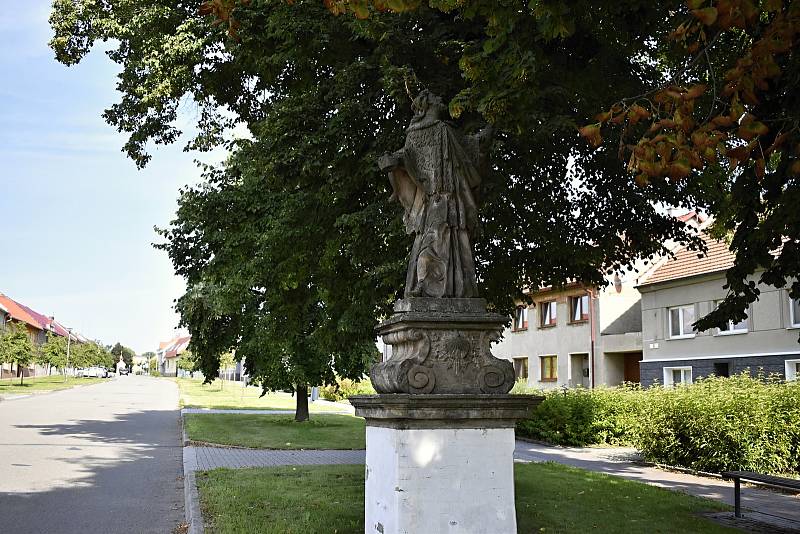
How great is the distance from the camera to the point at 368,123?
1208 cm

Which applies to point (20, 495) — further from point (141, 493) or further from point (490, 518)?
point (490, 518)

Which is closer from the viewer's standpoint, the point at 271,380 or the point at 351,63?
the point at 351,63

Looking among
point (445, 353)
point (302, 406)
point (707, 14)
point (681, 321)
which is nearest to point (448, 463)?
point (445, 353)

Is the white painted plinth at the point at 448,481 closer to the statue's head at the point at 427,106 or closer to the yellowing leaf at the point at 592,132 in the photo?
the yellowing leaf at the point at 592,132

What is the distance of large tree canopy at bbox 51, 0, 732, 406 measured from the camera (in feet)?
33.1

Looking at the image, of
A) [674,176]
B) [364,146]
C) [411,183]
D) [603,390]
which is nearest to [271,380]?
[603,390]

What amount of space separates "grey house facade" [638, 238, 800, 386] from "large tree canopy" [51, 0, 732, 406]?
10105 mm

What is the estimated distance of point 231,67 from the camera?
1362cm

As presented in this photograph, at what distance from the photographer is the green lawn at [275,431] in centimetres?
2012

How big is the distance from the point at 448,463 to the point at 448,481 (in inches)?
4.9

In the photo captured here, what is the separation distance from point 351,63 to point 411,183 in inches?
207

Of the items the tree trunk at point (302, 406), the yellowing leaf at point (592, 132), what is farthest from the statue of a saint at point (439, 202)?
the tree trunk at point (302, 406)

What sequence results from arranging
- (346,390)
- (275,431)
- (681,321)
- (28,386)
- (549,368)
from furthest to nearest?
(28,386)
(346,390)
(549,368)
(681,321)
(275,431)

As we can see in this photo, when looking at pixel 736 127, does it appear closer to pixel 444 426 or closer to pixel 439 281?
pixel 439 281
